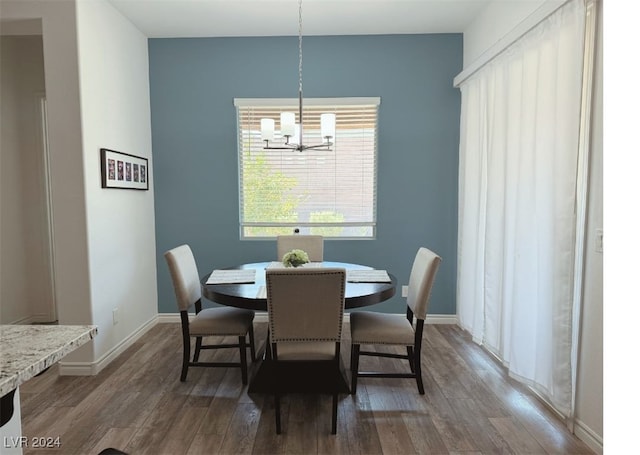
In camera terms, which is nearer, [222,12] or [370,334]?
[370,334]

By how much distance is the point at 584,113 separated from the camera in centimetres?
191

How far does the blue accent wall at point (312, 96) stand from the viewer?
3.64 meters

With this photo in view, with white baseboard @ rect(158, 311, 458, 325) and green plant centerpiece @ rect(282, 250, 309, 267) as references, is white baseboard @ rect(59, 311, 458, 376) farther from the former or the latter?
green plant centerpiece @ rect(282, 250, 309, 267)

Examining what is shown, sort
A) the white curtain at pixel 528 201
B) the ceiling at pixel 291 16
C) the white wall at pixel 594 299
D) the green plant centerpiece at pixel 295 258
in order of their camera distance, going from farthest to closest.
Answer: the ceiling at pixel 291 16 → the green plant centerpiece at pixel 295 258 → the white curtain at pixel 528 201 → the white wall at pixel 594 299

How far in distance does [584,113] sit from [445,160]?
1793 millimetres

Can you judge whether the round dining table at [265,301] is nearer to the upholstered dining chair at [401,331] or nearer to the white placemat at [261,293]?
the white placemat at [261,293]

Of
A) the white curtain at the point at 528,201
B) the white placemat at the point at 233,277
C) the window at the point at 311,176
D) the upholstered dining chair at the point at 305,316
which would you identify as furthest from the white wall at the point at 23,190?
the white curtain at the point at 528,201

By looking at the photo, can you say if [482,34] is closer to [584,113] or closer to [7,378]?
[584,113]

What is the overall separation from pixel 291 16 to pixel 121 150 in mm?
1911

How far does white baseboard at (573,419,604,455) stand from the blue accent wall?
1843 millimetres

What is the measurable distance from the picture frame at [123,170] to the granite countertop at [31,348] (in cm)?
221

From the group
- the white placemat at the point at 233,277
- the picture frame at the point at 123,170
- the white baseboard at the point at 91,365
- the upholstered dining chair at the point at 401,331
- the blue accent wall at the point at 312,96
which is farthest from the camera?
the blue accent wall at the point at 312,96
